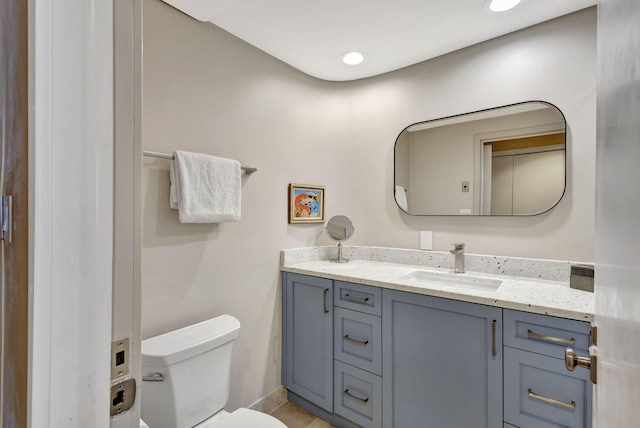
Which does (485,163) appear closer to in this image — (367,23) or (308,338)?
(367,23)

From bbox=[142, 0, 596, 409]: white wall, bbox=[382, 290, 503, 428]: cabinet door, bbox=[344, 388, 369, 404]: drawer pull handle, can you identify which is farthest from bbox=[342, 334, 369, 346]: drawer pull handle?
bbox=[142, 0, 596, 409]: white wall

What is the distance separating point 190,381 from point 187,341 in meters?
0.16

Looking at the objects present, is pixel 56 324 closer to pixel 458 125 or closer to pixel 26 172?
pixel 26 172

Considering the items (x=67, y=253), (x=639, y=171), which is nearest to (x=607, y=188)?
(x=639, y=171)

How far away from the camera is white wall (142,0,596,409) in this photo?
1.50 m

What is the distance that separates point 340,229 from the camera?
2.29 metres

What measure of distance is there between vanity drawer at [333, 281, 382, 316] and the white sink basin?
0.24 m

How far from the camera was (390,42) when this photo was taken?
1.87 metres

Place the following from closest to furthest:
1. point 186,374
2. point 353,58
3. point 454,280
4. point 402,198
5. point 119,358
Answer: point 119,358 < point 186,374 < point 454,280 < point 353,58 < point 402,198

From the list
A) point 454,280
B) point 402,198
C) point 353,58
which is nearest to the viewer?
point 454,280

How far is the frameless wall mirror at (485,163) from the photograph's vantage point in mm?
1706

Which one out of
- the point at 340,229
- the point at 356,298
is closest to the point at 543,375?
the point at 356,298

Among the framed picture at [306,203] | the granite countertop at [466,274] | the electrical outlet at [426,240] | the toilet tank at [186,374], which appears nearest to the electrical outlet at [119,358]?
the toilet tank at [186,374]

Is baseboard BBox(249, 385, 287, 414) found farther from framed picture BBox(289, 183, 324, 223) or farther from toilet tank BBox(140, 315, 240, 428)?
framed picture BBox(289, 183, 324, 223)
